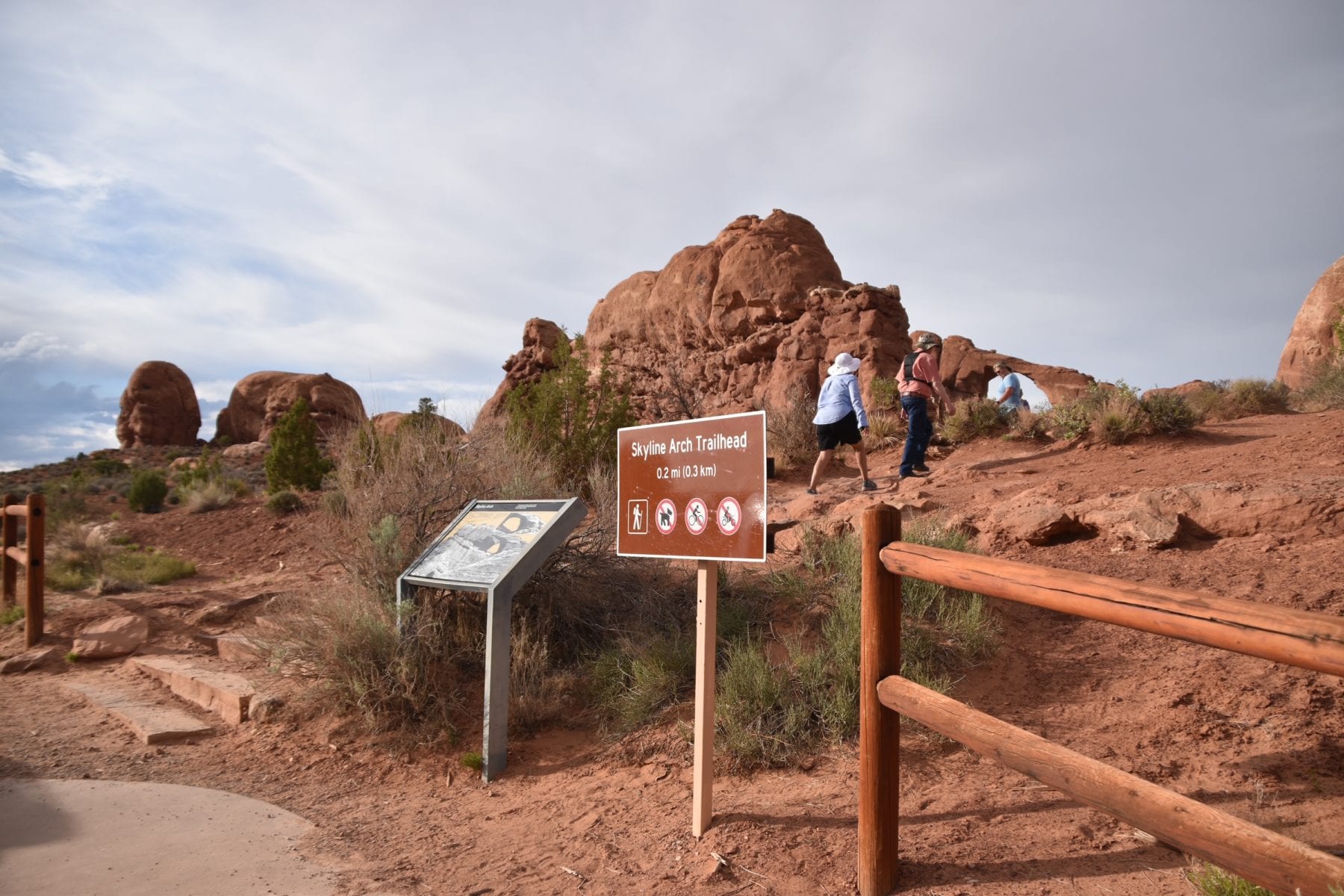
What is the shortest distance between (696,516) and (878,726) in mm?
1300

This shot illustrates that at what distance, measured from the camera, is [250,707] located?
5.77 m

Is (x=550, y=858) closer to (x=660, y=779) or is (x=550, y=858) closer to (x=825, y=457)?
(x=660, y=779)

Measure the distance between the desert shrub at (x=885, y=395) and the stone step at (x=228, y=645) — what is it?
1095cm

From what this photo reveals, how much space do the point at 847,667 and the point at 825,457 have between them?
5.04 meters

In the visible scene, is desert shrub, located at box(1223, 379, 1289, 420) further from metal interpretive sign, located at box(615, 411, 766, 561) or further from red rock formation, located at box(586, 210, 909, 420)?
metal interpretive sign, located at box(615, 411, 766, 561)

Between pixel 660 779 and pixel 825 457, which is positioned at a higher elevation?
pixel 825 457

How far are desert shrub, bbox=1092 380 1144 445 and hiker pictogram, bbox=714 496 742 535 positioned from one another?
8.33 metres

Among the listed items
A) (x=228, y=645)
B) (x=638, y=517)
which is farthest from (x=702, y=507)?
(x=228, y=645)

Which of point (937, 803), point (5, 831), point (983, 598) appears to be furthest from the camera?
point (983, 598)

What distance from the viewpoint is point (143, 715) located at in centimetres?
588

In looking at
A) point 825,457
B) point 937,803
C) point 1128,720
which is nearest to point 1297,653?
point 937,803

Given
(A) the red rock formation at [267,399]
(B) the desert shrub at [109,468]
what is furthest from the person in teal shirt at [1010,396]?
(A) the red rock formation at [267,399]

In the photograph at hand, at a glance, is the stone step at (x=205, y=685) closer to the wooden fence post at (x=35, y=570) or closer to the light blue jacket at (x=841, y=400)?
the wooden fence post at (x=35, y=570)

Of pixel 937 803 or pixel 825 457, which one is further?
pixel 825 457
